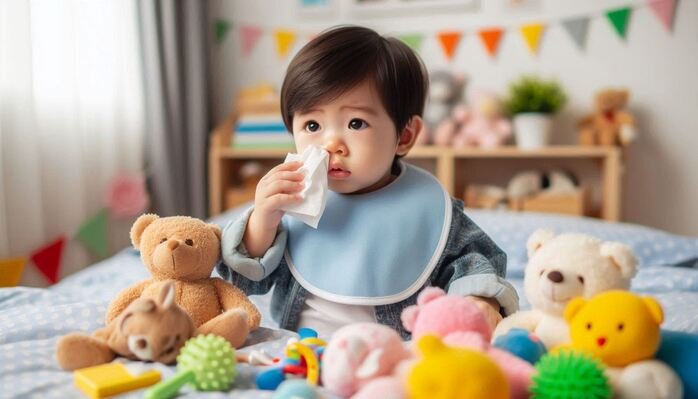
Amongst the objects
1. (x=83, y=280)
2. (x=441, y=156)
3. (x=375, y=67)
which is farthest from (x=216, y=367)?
(x=441, y=156)

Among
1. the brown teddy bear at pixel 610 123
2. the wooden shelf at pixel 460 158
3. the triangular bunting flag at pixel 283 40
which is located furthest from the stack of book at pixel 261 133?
the brown teddy bear at pixel 610 123

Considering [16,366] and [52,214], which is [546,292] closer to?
[16,366]

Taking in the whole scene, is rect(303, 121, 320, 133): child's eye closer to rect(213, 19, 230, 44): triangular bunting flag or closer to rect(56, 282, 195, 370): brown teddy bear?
rect(56, 282, 195, 370): brown teddy bear

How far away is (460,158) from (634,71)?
0.75m

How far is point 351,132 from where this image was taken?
0.93 metres

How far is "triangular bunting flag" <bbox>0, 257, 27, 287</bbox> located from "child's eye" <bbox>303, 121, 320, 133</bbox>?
111cm

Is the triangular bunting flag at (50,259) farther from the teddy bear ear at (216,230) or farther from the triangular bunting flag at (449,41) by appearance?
the triangular bunting flag at (449,41)

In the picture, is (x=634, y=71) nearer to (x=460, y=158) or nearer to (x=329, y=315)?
(x=460, y=158)

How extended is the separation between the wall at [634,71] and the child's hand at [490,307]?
1.88m

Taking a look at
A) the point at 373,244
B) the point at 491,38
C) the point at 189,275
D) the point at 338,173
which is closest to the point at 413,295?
the point at 373,244

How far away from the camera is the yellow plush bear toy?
0.58 meters

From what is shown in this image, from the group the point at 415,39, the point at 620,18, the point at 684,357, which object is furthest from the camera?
the point at 415,39

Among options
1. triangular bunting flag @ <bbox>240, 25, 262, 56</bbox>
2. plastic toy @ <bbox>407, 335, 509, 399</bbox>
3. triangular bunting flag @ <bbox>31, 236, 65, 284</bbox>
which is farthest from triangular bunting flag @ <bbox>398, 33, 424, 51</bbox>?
plastic toy @ <bbox>407, 335, 509, 399</bbox>

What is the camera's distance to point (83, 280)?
1.48 m
